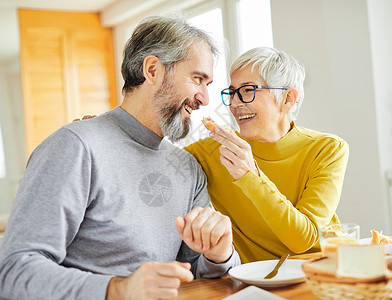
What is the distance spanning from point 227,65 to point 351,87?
0.84 meters

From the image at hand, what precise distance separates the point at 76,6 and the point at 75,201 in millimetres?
5194

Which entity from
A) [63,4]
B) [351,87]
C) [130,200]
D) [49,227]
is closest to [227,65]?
[351,87]

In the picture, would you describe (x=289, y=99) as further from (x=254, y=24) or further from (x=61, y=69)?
(x=61, y=69)

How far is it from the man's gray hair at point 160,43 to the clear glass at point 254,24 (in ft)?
8.25

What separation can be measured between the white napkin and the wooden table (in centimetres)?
5

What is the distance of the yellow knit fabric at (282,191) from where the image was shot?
1.66 metres

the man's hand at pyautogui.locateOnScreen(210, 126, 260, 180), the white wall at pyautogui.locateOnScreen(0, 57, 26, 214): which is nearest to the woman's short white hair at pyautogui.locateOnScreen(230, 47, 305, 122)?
the man's hand at pyautogui.locateOnScreen(210, 126, 260, 180)

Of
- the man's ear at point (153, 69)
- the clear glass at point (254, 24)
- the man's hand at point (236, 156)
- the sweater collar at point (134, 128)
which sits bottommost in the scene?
the man's hand at point (236, 156)

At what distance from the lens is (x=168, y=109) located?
1.69 m

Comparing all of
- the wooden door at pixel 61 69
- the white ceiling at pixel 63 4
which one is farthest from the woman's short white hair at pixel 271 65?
the wooden door at pixel 61 69

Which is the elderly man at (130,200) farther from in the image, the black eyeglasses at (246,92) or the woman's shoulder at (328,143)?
the woman's shoulder at (328,143)

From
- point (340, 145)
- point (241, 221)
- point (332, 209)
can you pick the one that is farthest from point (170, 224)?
point (340, 145)

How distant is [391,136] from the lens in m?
3.09

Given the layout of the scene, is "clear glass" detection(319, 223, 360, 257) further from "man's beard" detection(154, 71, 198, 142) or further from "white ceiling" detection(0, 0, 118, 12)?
"white ceiling" detection(0, 0, 118, 12)
